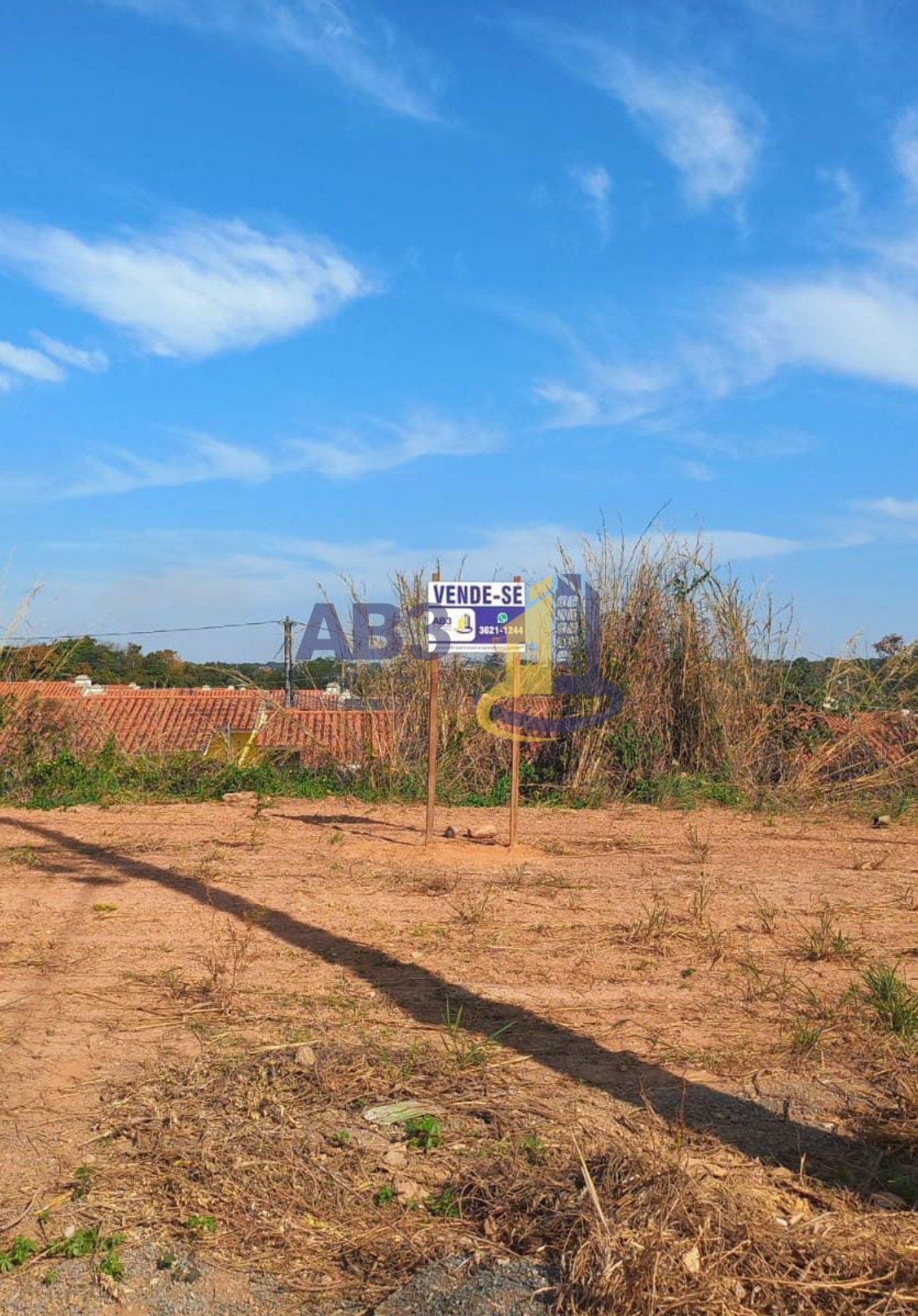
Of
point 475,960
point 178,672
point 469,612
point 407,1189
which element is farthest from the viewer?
point 178,672

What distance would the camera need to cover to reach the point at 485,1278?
2686 millimetres

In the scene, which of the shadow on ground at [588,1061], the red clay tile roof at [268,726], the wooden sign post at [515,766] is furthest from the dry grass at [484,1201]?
the red clay tile roof at [268,726]

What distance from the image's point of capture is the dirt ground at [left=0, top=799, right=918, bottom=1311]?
12.5ft

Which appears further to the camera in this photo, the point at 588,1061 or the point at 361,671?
the point at 361,671

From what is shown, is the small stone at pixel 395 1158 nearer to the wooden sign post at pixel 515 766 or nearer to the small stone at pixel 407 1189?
the small stone at pixel 407 1189

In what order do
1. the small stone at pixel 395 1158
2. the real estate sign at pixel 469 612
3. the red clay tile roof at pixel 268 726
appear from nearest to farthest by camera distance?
1. the small stone at pixel 395 1158
2. the real estate sign at pixel 469 612
3. the red clay tile roof at pixel 268 726

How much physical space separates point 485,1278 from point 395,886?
4.80m

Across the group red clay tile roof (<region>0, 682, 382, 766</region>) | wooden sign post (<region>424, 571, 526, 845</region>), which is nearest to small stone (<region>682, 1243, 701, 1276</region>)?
wooden sign post (<region>424, 571, 526, 845</region>)

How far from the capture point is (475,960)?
5.70 m

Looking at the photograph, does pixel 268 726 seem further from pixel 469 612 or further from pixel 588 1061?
pixel 588 1061

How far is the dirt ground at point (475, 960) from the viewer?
3799 mm

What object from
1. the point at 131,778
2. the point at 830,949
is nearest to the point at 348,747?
the point at 131,778

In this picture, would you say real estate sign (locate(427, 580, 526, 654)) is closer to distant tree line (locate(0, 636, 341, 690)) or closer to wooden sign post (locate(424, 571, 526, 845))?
wooden sign post (locate(424, 571, 526, 845))

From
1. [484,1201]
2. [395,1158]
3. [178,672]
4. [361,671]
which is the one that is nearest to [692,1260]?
[484,1201]
